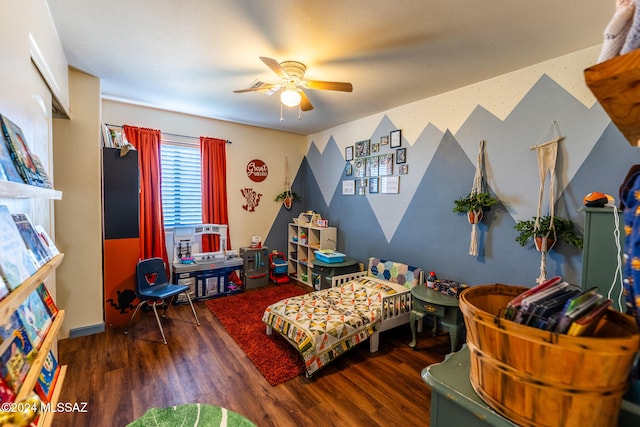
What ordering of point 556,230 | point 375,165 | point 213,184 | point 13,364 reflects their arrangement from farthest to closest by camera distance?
point 213,184 < point 375,165 < point 556,230 < point 13,364

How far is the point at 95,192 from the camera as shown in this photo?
2.81 m

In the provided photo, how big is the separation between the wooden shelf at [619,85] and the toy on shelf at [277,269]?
434 cm

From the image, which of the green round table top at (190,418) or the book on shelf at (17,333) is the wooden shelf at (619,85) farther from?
the book on shelf at (17,333)

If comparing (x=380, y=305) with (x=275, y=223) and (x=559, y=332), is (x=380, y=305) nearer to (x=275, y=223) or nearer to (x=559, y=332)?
(x=559, y=332)

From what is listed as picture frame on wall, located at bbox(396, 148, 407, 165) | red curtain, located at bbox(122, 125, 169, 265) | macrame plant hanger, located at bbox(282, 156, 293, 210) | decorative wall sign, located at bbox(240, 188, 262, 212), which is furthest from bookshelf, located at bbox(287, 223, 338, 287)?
red curtain, located at bbox(122, 125, 169, 265)

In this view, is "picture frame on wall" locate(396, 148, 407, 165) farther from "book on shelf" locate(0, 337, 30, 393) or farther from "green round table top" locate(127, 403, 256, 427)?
"book on shelf" locate(0, 337, 30, 393)

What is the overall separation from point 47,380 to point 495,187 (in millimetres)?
3270

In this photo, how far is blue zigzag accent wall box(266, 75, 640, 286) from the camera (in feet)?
6.87

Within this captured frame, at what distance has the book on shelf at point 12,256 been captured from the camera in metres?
0.77

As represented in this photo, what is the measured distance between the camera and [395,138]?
3441 millimetres

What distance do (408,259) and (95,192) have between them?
3.53 m

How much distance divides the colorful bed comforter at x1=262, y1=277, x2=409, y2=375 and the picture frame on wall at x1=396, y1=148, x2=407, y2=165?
1504 millimetres

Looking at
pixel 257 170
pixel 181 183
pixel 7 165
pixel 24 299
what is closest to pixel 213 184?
pixel 181 183

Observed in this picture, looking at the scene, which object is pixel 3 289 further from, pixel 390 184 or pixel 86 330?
pixel 390 184
